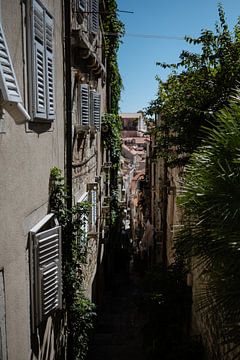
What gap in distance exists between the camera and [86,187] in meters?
10.1

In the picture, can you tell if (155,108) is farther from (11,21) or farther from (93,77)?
(11,21)

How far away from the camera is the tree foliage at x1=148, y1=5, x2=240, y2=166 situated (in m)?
8.05

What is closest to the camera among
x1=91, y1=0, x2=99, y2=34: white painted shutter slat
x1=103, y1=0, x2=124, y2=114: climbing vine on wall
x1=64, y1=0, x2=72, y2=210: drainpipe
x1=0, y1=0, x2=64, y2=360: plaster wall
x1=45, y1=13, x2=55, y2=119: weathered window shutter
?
x1=0, y1=0, x2=64, y2=360: plaster wall

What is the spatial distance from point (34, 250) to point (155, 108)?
679 cm

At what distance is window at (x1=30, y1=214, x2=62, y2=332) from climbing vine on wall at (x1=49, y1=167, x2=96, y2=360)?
517mm

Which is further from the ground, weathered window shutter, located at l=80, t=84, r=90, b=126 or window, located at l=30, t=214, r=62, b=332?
weathered window shutter, located at l=80, t=84, r=90, b=126

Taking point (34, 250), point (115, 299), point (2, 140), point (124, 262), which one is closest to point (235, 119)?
point (2, 140)

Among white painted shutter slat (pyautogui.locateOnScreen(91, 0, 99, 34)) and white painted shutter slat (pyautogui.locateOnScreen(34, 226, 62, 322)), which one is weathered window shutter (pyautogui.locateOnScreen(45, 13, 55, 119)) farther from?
white painted shutter slat (pyautogui.locateOnScreen(91, 0, 99, 34))

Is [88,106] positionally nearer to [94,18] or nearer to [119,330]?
[94,18]

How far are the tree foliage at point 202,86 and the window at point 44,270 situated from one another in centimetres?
399

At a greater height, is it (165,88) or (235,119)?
(165,88)

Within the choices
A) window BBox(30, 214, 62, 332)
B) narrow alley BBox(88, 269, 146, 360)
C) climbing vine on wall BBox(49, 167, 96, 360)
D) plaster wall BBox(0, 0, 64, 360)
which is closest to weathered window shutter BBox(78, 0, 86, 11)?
climbing vine on wall BBox(49, 167, 96, 360)

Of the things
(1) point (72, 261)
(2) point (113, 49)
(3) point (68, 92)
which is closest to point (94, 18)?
(3) point (68, 92)

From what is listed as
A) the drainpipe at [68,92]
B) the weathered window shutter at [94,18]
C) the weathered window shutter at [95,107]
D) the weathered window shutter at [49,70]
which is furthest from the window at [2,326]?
the weathered window shutter at [94,18]
